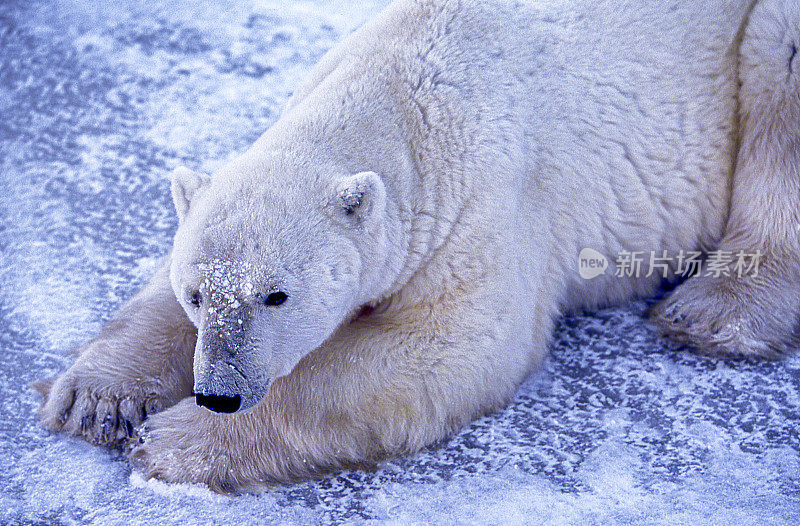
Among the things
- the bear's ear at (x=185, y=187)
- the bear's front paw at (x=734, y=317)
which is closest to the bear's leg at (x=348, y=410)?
the bear's ear at (x=185, y=187)

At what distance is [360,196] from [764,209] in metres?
1.94

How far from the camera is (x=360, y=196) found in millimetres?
2887

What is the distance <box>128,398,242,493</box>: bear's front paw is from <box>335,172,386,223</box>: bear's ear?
2.89 feet

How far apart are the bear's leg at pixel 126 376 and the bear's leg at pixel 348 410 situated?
17cm

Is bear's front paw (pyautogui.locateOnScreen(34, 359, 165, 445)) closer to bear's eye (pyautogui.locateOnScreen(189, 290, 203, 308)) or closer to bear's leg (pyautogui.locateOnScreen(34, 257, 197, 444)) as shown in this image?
bear's leg (pyautogui.locateOnScreen(34, 257, 197, 444))

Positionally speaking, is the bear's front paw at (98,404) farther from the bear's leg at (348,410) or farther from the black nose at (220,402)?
the black nose at (220,402)

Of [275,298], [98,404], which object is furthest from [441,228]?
[98,404]

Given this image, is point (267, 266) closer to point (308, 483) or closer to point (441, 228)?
point (441, 228)

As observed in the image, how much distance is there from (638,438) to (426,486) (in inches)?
32.2

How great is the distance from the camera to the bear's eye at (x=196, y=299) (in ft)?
9.18

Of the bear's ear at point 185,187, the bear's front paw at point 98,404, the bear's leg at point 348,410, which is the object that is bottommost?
the bear's leg at point 348,410

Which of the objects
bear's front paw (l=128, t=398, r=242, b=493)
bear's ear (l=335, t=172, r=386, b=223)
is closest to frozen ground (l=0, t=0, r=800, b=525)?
bear's front paw (l=128, t=398, r=242, b=493)

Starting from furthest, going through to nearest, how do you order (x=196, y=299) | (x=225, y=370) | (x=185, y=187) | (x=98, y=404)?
1. (x=98, y=404)
2. (x=185, y=187)
3. (x=196, y=299)
4. (x=225, y=370)

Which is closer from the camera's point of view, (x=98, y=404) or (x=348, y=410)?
(x=348, y=410)
